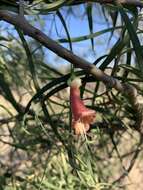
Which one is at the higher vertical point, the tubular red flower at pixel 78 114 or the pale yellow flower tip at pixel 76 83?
the pale yellow flower tip at pixel 76 83

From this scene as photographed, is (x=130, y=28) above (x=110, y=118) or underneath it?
above

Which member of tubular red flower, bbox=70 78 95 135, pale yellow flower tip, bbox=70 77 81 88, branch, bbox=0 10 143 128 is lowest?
tubular red flower, bbox=70 78 95 135

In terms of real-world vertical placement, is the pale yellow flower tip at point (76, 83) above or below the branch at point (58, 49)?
below

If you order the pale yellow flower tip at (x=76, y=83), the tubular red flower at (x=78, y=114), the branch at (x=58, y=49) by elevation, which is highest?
the branch at (x=58, y=49)

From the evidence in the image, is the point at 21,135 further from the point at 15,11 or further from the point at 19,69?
the point at 15,11

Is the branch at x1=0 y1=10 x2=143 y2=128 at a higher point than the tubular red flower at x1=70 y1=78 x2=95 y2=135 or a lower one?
higher

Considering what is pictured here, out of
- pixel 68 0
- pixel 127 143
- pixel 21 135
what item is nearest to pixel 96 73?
pixel 68 0

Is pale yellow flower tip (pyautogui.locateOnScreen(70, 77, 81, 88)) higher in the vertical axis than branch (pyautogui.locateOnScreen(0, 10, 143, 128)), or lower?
lower

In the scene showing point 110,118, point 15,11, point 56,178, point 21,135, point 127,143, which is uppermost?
point 15,11
